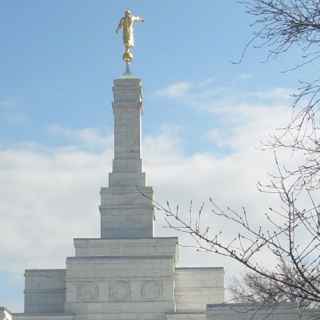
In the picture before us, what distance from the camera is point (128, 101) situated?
55.2 meters

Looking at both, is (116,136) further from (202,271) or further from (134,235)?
(202,271)

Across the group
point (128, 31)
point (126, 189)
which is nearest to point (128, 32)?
A: point (128, 31)

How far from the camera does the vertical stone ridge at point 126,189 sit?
5322cm

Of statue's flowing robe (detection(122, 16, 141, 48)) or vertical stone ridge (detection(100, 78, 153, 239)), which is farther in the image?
statue's flowing robe (detection(122, 16, 141, 48))

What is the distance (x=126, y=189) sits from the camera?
53.4 metres

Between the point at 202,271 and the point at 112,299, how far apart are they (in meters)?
5.85

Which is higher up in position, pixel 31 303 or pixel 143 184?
pixel 143 184

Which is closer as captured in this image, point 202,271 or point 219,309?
point 219,309

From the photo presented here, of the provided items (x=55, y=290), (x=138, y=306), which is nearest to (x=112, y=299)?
(x=138, y=306)

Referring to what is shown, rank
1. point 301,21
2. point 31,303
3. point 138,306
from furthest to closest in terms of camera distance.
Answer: point 31,303 < point 138,306 < point 301,21

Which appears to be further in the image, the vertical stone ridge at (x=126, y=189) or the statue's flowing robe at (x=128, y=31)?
the statue's flowing robe at (x=128, y=31)

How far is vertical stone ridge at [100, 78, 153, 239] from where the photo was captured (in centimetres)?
5322

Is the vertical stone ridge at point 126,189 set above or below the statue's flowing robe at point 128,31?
below

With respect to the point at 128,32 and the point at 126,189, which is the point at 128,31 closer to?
the point at 128,32
